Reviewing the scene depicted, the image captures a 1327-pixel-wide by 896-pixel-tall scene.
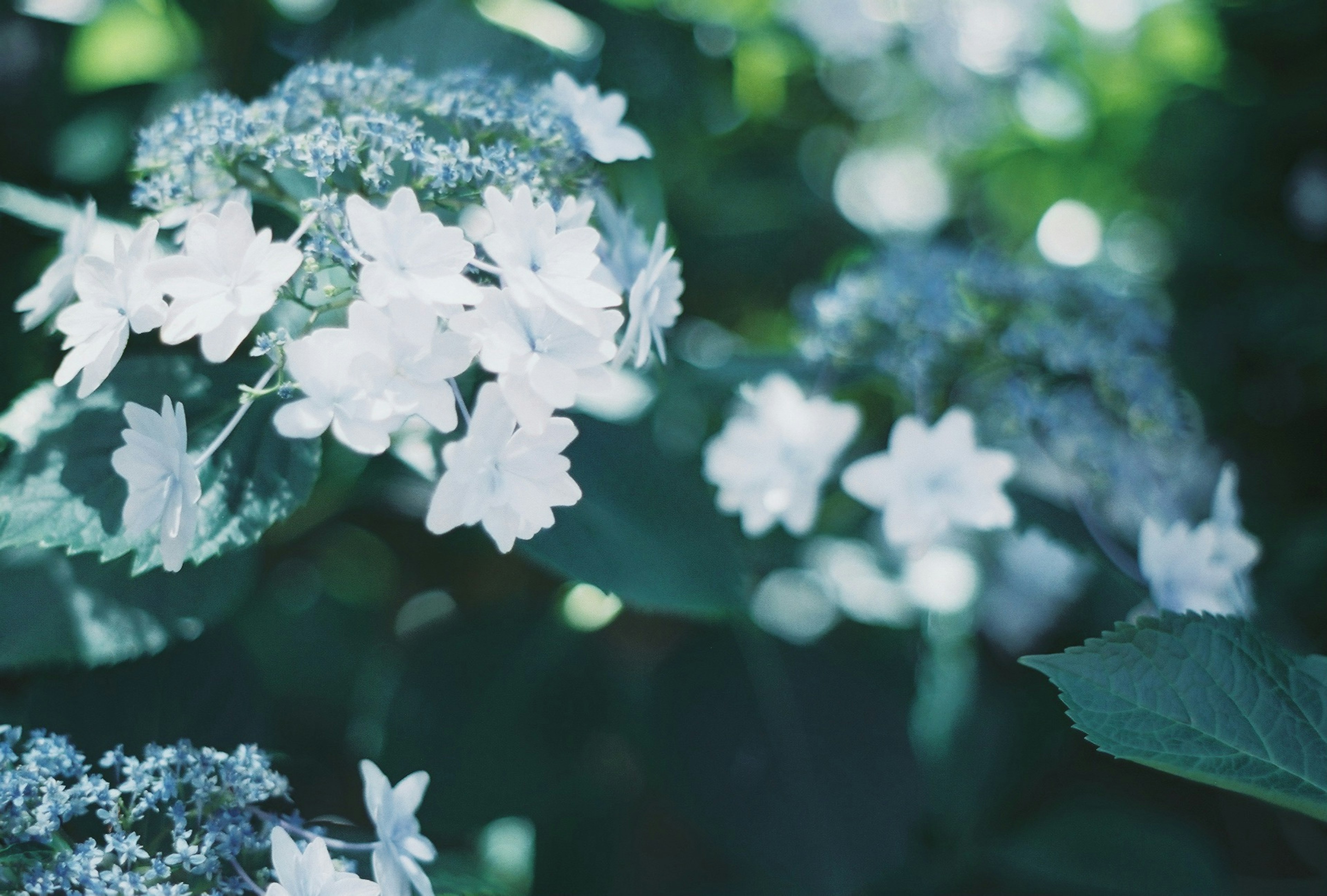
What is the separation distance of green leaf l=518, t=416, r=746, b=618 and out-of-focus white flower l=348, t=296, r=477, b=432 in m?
0.17

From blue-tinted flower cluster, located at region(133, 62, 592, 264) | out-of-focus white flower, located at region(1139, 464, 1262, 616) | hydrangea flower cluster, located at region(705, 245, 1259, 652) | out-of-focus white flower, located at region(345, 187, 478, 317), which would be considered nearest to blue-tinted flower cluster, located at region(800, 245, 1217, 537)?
hydrangea flower cluster, located at region(705, 245, 1259, 652)

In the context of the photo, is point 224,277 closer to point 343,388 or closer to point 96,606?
point 343,388

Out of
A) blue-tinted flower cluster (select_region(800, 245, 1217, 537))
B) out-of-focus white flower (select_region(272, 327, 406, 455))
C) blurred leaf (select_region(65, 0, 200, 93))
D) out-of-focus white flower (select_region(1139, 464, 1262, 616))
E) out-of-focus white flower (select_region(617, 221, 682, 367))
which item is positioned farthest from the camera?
blurred leaf (select_region(65, 0, 200, 93))

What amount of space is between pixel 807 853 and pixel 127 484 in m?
0.60

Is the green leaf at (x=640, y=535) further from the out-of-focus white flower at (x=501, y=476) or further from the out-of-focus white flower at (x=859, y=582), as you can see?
the out-of-focus white flower at (x=859, y=582)

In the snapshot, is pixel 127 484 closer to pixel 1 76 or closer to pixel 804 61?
pixel 1 76

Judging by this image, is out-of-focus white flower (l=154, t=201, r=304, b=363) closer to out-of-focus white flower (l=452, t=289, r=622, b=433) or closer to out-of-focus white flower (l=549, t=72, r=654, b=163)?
out-of-focus white flower (l=452, t=289, r=622, b=433)

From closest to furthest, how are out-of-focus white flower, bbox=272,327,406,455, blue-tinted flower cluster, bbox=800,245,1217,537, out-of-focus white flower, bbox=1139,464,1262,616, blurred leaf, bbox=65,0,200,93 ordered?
out-of-focus white flower, bbox=272,327,406,455
out-of-focus white flower, bbox=1139,464,1262,616
blue-tinted flower cluster, bbox=800,245,1217,537
blurred leaf, bbox=65,0,200,93

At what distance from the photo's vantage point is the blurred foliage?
74 centimetres

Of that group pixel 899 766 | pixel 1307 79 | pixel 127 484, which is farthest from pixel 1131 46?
pixel 127 484

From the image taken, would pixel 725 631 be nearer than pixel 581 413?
No

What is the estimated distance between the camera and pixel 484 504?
51 cm

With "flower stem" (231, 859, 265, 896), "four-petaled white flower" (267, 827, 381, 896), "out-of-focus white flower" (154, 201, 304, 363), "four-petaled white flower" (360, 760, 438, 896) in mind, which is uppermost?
"out-of-focus white flower" (154, 201, 304, 363)

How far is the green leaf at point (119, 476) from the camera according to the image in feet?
1.81
